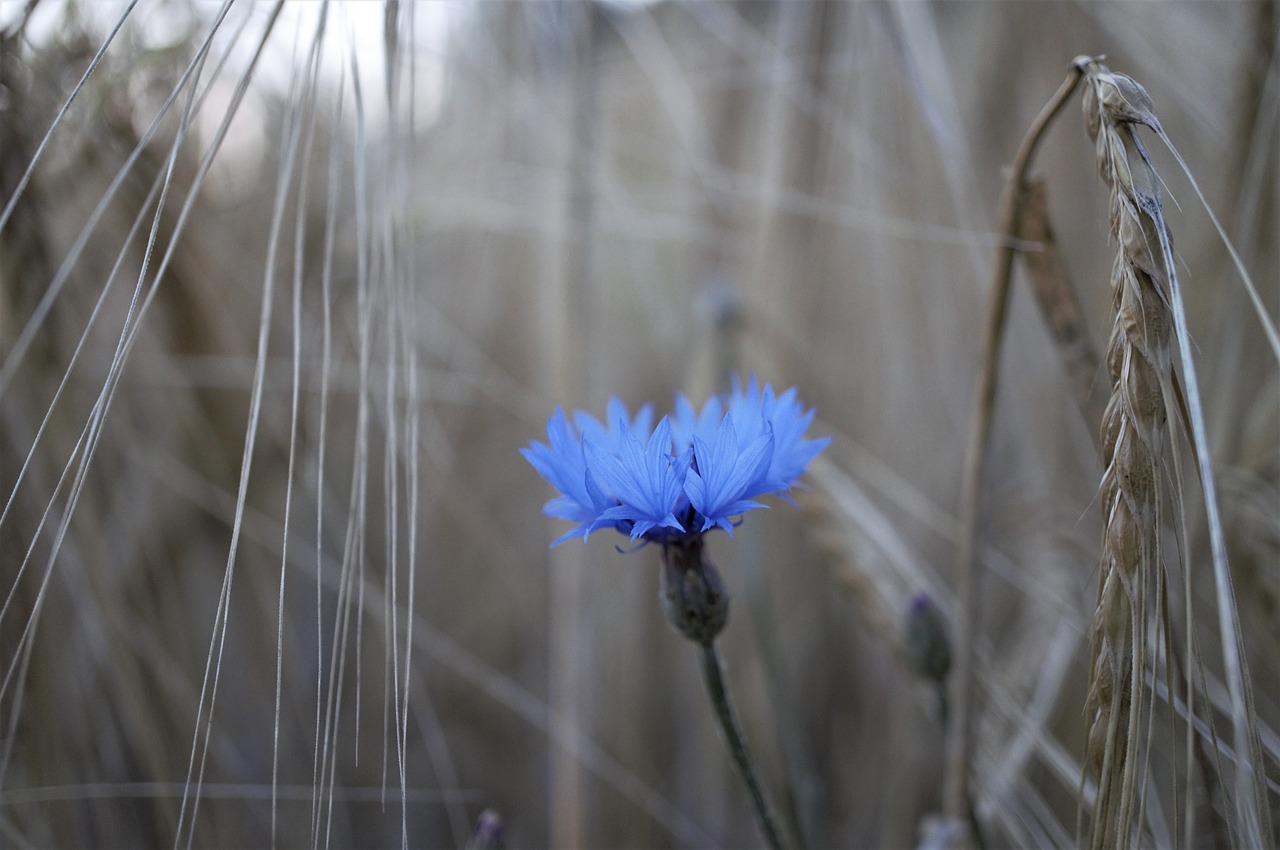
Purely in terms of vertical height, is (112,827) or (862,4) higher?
(862,4)

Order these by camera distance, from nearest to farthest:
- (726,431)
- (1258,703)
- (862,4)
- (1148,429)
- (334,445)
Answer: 1. (1148,429)
2. (726,431)
3. (1258,703)
4. (862,4)
5. (334,445)

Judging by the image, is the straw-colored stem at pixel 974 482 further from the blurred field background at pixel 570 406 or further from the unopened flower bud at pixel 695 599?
the unopened flower bud at pixel 695 599

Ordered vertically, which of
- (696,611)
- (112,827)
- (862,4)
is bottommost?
(112,827)

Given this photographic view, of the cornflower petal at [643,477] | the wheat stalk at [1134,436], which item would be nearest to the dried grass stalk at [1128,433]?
the wheat stalk at [1134,436]

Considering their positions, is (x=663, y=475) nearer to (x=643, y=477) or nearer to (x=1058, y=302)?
(x=643, y=477)

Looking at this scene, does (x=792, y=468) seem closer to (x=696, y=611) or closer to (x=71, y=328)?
(x=696, y=611)

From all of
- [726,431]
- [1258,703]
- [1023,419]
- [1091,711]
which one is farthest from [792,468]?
[1023,419]

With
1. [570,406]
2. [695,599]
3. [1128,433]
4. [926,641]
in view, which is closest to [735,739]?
[695,599]
